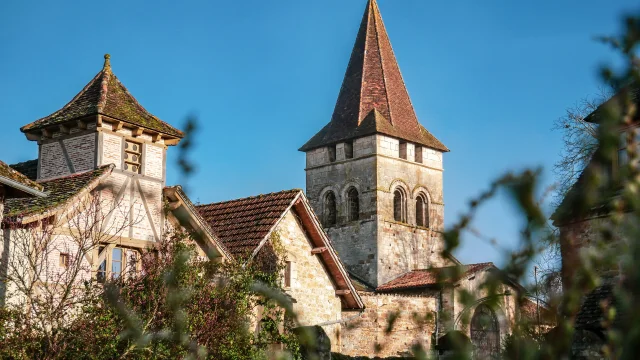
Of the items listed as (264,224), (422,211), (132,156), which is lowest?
(264,224)

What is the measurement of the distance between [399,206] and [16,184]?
84.3 ft

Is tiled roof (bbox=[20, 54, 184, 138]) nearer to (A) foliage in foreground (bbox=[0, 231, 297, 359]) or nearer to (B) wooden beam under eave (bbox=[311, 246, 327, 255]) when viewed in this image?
(A) foliage in foreground (bbox=[0, 231, 297, 359])

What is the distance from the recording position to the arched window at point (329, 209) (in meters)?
38.0

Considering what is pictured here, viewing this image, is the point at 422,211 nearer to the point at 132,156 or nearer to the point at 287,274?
the point at 287,274

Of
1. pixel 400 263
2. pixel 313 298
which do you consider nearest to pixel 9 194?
pixel 313 298

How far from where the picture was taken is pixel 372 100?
38.4m

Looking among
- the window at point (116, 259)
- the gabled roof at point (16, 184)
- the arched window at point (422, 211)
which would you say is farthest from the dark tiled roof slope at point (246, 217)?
the arched window at point (422, 211)

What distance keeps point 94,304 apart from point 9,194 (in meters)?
2.30

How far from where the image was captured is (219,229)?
19.8 metres

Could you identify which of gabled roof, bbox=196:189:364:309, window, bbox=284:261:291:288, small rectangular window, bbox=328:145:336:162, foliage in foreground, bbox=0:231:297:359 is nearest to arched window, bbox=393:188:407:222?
small rectangular window, bbox=328:145:336:162

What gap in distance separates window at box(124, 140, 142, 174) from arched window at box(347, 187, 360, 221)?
67.4 feet

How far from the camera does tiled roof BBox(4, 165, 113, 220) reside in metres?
14.4

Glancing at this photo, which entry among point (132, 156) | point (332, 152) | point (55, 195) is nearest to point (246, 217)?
point (132, 156)

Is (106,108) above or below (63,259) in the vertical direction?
above
